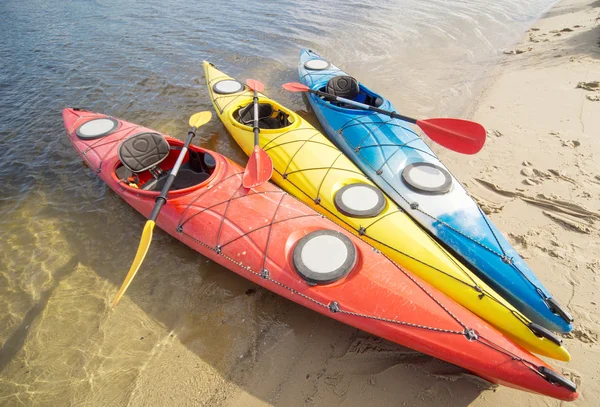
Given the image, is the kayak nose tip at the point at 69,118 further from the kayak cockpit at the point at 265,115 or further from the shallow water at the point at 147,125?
the kayak cockpit at the point at 265,115

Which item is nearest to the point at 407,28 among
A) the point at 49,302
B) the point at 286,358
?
the point at 286,358

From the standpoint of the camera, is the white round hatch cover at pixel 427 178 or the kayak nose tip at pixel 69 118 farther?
the kayak nose tip at pixel 69 118

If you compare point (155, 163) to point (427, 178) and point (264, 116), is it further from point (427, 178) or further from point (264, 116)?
point (427, 178)

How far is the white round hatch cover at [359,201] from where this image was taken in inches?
141

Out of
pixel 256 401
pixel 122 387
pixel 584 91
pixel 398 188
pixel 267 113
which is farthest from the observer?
pixel 584 91

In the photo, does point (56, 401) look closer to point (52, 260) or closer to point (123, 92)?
point (52, 260)

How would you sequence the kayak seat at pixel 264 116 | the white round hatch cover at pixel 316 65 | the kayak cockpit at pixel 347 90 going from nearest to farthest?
the kayak seat at pixel 264 116
the kayak cockpit at pixel 347 90
the white round hatch cover at pixel 316 65

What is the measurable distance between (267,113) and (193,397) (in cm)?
422

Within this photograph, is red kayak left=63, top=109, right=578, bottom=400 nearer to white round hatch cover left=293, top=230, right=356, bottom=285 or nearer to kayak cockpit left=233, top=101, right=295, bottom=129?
→ white round hatch cover left=293, top=230, right=356, bottom=285

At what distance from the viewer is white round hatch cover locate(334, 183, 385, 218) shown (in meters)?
3.59

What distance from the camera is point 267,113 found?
5.56m

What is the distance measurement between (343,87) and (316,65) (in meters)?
1.51

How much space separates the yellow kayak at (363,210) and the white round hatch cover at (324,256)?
503 mm

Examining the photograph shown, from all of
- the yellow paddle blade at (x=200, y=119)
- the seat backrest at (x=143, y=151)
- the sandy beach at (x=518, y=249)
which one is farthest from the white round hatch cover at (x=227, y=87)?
the sandy beach at (x=518, y=249)
